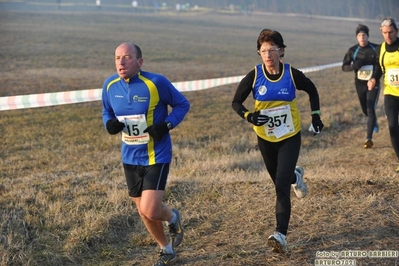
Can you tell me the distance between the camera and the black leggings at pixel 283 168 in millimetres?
5238

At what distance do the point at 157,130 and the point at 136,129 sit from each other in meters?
0.22

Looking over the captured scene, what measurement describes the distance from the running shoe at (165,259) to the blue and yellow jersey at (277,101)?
140 centimetres

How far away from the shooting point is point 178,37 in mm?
55281

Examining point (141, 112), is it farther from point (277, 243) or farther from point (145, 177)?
point (277, 243)

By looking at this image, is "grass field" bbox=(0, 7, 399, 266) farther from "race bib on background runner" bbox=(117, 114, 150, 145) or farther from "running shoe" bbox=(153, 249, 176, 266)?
"race bib on background runner" bbox=(117, 114, 150, 145)

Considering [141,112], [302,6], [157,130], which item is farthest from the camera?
[302,6]

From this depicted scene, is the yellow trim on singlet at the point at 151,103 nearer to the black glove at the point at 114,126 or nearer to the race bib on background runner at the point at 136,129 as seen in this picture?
the race bib on background runner at the point at 136,129

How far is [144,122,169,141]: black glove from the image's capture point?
494 centimetres

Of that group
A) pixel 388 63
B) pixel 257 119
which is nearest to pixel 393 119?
pixel 388 63

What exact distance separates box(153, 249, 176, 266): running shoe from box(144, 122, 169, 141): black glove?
3.49ft

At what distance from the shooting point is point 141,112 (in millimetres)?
5066

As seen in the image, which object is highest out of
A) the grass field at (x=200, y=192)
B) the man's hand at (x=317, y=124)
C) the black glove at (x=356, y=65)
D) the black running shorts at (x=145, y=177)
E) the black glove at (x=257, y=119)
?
the black glove at (x=257, y=119)

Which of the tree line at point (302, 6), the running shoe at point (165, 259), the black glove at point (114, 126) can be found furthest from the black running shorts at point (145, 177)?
the tree line at point (302, 6)

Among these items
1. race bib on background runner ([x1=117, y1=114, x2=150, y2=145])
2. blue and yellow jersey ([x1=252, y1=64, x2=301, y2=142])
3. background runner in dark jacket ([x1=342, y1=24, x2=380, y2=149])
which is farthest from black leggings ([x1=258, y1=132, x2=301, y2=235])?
background runner in dark jacket ([x1=342, y1=24, x2=380, y2=149])
